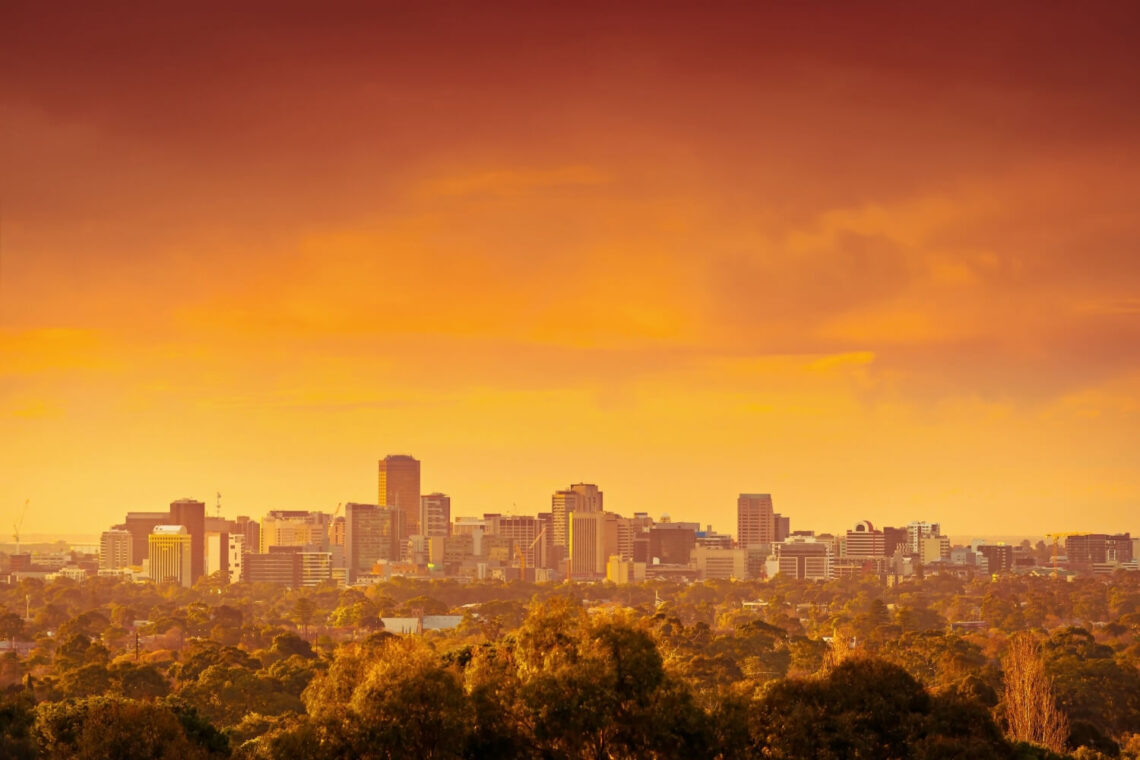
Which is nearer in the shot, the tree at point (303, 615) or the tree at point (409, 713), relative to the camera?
the tree at point (409, 713)

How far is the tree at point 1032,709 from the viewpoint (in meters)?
70.4

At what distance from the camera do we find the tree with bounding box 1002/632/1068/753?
7038 centimetres

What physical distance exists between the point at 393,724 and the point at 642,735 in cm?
658

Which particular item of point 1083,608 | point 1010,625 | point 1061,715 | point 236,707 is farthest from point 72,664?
point 1083,608

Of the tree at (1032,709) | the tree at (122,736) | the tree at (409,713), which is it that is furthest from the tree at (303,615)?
the tree at (409,713)

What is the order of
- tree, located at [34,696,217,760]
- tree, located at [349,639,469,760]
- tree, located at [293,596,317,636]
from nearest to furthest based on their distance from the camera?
tree, located at [349,639,469,760] < tree, located at [34,696,217,760] < tree, located at [293,596,317,636]

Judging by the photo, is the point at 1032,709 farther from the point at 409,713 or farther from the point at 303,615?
the point at 303,615

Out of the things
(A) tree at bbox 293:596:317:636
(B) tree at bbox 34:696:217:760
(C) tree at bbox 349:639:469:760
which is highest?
(C) tree at bbox 349:639:469:760

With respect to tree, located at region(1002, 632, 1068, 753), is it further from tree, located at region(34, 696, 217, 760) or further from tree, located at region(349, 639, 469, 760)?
tree, located at region(34, 696, 217, 760)

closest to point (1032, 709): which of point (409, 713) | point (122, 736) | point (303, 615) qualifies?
point (409, 713)

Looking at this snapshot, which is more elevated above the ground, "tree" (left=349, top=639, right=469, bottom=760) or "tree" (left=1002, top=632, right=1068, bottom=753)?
"tree" (left=349, top=639, right=469, bottom=760)

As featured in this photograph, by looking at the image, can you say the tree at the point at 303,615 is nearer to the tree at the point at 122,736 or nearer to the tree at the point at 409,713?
the tree at the point at 122,736

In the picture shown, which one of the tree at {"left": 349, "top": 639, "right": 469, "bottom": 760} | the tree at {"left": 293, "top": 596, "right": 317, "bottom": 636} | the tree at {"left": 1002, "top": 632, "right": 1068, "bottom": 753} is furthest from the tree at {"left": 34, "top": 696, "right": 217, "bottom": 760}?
the tree at {"left": 293, "top": 596, "right": 317, "bottom": 636}

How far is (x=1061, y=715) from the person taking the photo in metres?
77.2
